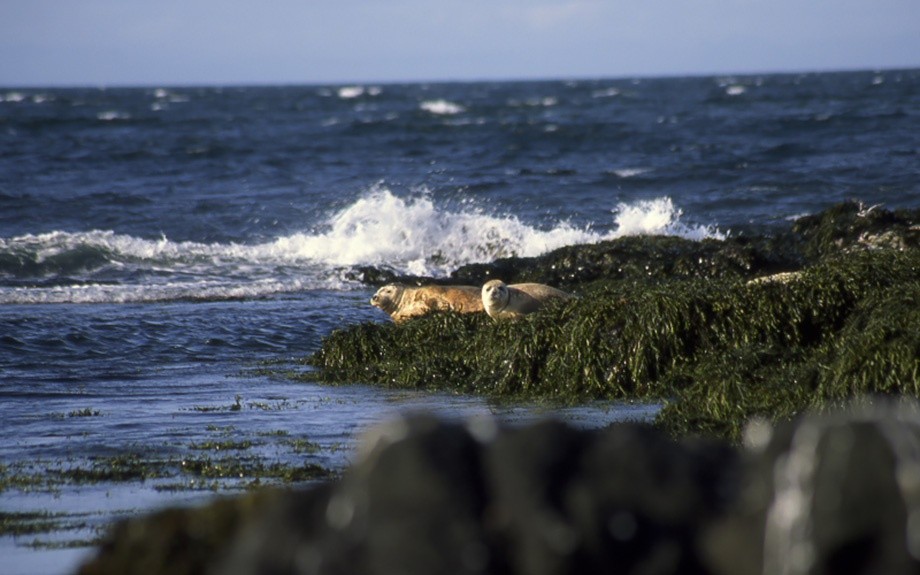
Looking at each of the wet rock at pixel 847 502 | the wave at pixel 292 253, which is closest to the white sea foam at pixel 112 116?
the wave at pixel 292 253

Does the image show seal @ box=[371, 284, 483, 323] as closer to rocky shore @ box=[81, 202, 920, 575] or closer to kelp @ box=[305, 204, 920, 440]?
kelp @ box=[305, 204, 920, 440]

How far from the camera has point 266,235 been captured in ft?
66.8

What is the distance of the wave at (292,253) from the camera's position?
49.1 ft

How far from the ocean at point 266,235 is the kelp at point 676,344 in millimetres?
400

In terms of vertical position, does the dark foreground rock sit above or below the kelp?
above

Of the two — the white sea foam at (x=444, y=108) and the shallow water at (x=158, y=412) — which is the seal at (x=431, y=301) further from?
the white sea foam at (x=444, y=108)

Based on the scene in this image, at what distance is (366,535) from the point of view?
2.29 metres

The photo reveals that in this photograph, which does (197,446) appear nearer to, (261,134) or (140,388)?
(140,388)

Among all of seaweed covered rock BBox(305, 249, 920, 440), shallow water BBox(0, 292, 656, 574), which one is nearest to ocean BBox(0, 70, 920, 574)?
shallow water BBox(0, 292, 656, 574)

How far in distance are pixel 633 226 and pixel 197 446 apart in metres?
14.3

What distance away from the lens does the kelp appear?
646 cm

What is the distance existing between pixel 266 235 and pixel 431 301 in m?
10.4

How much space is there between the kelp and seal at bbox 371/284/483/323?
116cm

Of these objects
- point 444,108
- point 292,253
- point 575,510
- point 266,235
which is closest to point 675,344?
point 575,510
